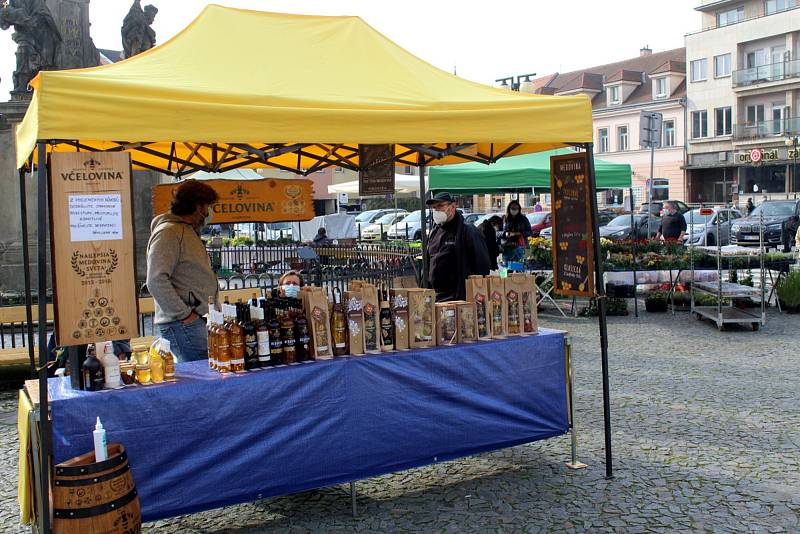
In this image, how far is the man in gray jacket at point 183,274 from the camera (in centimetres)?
496

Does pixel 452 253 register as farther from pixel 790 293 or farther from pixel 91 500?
pixel 790 293

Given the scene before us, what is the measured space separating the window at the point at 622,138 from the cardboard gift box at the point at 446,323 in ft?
168

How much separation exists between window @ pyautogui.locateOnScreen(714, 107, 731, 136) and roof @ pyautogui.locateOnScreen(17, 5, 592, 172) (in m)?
45.7

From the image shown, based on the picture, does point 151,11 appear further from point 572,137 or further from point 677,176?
point 677,176

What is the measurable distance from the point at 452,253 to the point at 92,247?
350 cm

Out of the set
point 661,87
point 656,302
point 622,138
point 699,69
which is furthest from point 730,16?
point 656,302

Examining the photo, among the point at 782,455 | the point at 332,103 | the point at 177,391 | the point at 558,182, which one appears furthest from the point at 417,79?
the point at 782,455

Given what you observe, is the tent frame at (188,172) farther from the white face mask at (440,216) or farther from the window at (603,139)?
the window at (603,139)

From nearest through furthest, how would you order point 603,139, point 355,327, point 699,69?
1. point 355,327
2. point 699,69
3. point 603,139

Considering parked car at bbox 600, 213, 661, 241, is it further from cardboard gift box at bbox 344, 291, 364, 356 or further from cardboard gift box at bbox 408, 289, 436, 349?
cardboard gift box at bbox 344, 291, 364, 356

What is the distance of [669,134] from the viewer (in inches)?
1977

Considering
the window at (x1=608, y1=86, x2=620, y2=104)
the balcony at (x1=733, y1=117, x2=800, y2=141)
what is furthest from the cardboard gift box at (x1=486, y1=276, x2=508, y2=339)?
the window at (x1=608, y1=86, x2=620, y2=104)

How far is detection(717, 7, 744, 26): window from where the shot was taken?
4638 cm

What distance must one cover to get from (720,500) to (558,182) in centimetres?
236
